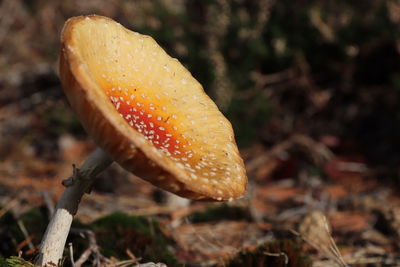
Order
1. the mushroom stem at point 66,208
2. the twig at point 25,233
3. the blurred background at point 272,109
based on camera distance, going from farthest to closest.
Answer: the blurred background at point 272,109, the twig at point 25,233, the mushroom stem at point 66,208

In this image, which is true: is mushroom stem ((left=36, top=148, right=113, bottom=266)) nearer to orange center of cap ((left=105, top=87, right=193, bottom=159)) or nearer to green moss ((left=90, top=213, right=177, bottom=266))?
orange center of cap ((left=105, top=87, right=193, bottom=159))

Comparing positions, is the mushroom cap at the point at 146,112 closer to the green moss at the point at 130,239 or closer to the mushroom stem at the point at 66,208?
the mushroom stem at the point at 66,208

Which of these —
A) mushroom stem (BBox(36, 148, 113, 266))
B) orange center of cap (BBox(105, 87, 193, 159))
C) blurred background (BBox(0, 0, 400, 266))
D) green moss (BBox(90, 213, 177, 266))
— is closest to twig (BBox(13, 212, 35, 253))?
green moss (BBox(90, 213, 177, 266))

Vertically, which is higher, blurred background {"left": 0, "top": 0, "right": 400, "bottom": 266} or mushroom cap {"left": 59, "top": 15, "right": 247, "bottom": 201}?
mushroom cap {"left": 59, "top": 15, "right": 247, "bottom": 201}

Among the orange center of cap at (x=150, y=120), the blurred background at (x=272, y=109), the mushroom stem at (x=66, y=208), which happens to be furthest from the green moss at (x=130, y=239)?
the blurred background at (x=272, y=109)

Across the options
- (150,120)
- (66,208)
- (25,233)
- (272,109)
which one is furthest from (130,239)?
(272,109)

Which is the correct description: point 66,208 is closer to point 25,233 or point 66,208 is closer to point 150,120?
point 150,120
